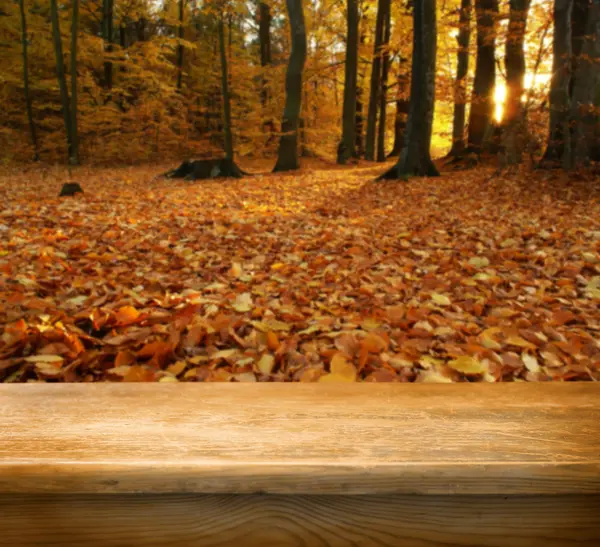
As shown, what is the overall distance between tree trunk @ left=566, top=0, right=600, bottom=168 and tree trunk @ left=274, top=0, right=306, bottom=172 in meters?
7.73

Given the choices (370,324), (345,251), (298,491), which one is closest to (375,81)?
(345,251)

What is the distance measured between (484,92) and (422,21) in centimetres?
363

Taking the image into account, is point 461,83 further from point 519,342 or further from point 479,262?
point 519,342

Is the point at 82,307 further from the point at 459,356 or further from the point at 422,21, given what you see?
the point at 422,21

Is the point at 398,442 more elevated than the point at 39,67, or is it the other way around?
the point at 39,67

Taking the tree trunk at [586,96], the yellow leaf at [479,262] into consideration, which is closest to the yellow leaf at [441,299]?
the yellow leaf at [479,262]

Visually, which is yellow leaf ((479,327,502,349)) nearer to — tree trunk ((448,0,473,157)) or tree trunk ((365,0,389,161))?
tree trunk ((448,0,473,157))

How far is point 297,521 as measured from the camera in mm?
876

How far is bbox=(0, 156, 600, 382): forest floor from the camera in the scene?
7.50ft

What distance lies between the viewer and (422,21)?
31.8 ft

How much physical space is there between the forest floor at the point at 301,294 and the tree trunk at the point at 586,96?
1975 mm

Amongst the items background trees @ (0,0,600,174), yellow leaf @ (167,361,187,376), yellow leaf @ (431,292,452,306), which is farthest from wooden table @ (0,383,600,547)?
background trees @ (0,0,600,174)

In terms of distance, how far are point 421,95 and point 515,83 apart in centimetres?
186

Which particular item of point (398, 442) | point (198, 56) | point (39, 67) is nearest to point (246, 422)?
point (398, 442)
